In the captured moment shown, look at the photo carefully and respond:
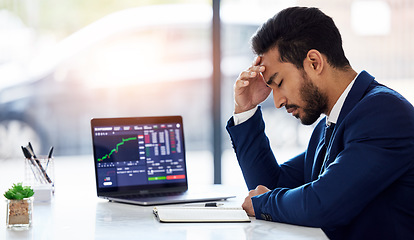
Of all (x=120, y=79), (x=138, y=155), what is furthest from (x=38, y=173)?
(x=120, y=79)

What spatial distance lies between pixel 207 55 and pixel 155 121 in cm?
180

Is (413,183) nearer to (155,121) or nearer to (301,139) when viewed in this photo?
(155,121)

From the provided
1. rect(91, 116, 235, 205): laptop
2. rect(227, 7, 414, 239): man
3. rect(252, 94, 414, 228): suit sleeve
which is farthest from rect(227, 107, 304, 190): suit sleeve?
rect(252, 94, 414, 228): suit sleeve

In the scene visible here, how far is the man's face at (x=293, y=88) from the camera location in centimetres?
195

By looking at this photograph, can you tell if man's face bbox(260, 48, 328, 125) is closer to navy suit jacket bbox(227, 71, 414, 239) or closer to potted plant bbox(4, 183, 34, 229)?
navy suit jacket bbox(227, 71, 414, 239)

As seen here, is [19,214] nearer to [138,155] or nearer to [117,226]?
[117,226]

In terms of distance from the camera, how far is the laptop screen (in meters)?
2.15

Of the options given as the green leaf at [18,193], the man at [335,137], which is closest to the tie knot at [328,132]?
the man at [335,137]

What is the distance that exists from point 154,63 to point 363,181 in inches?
98.2

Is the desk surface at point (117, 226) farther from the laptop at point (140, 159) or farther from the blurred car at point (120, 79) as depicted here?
the blurred car at point (120, 79)

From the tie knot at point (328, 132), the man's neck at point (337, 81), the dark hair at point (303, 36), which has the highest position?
the dark hair at point (303, 36)

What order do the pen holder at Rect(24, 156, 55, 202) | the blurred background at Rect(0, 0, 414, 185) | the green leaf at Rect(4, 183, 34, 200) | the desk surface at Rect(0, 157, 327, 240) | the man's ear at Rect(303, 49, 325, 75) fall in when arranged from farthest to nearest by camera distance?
1. the blurred background at Rect(0, 0, 414, 185)
2. the pen holder at Rect(24, 156, 55, 202)
3. the man's ear at Rect(303, 49, 325, 75)
4. the green leaf at Rect(4, 183, 34, 200)
5. the desk surface at Rect(0, 157, 327, 240)

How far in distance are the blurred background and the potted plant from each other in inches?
86.2

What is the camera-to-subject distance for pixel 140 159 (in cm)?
219
